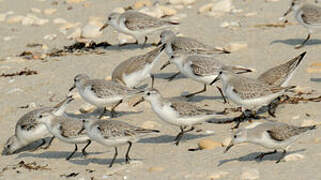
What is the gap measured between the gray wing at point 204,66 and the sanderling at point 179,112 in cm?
179

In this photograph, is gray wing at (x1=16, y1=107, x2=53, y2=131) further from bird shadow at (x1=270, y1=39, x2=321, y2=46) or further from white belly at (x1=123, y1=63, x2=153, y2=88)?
bird shadow at (x1=270, y1=39, x2=321, y2=46)

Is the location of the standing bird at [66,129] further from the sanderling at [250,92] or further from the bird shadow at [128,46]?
the bird shadow at [128,46]

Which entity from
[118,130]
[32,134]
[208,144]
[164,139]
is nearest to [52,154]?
[32,134]

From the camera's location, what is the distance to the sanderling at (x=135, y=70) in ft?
42.3

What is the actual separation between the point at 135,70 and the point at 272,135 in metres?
4.54

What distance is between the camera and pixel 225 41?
50.5ft

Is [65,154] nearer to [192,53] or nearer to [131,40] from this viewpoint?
[192,53]

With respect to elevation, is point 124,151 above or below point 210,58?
below

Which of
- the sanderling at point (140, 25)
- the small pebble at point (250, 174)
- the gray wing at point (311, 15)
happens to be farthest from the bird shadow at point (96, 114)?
the gray wing at point (311, 15)

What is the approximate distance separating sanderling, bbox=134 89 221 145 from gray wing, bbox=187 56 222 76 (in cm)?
179

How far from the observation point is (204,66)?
12.3 metres

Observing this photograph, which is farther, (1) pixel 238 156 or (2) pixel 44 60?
(2) pixel 44 60

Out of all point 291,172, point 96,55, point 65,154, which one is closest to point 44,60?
point 96,55

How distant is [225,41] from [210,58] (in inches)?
112
